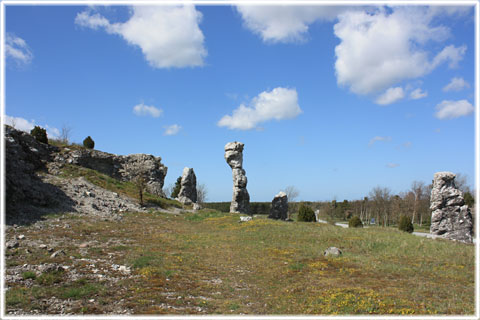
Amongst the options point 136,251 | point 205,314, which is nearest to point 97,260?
point 136,251

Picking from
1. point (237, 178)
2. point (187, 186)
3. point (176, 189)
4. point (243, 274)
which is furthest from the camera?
point (176, 189)

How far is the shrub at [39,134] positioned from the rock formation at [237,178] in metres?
23.0

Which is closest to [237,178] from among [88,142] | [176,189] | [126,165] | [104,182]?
[104,182]

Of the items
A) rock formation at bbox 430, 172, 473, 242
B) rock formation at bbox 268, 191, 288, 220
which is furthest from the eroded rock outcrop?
rock formation at bbox 430, 172, 473, 242

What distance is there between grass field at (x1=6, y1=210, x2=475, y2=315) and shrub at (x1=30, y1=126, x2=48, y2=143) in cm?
2294

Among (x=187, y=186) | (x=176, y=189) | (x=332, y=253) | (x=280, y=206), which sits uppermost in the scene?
(x=187, y=186)

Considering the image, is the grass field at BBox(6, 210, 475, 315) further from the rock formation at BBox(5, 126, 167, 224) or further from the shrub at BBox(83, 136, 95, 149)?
the shrub at BBox(83, 136, 95, 149)

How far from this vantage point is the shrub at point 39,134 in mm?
38469

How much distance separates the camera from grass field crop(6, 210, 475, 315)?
8.29m

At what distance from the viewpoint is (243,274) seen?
1229 centimetres

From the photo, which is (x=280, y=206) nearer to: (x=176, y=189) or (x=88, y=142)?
(x=88, y=142)

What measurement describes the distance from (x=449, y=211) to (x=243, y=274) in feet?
68.7

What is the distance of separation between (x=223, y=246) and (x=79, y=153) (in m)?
30.0

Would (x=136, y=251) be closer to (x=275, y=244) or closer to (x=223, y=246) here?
(x=223, y=246)
